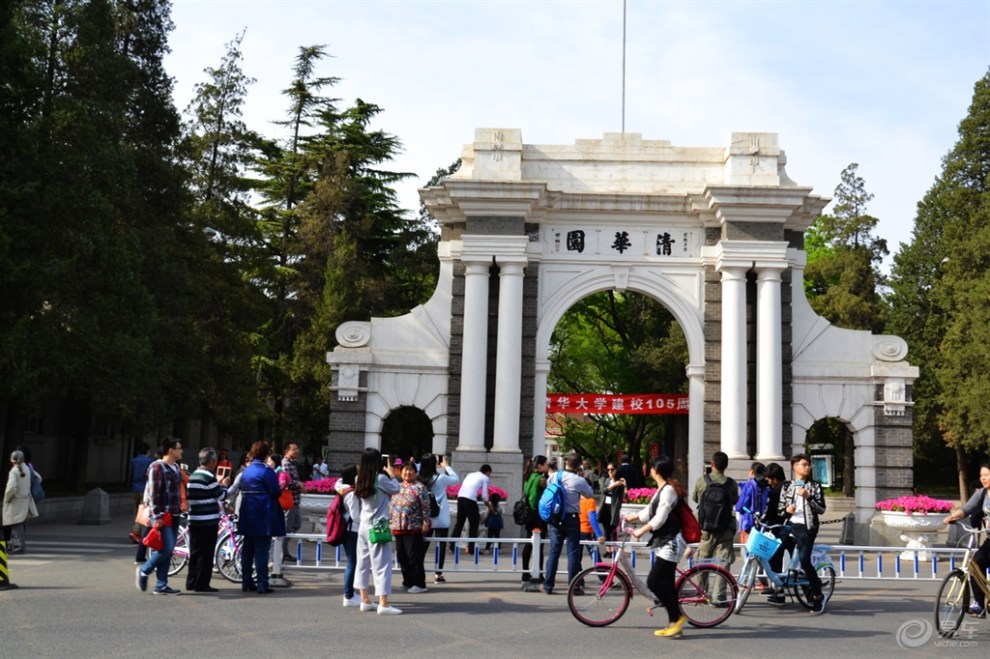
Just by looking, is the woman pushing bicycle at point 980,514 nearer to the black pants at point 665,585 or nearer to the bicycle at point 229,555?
the black pants at point 665,585

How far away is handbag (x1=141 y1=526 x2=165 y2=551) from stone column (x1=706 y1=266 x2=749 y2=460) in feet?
39.2

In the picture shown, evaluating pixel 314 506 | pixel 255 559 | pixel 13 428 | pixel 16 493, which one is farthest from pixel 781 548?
pixel 13 428

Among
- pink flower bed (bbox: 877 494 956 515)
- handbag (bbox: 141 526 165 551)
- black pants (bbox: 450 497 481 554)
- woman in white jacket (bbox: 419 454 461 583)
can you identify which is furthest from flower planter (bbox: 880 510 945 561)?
handbag (bbox: 141 526 165 551)

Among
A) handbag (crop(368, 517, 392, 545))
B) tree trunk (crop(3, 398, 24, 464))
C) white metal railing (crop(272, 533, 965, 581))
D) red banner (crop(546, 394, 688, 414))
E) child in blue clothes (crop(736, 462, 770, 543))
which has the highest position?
red banner (crop(546, 394, 688, 414))

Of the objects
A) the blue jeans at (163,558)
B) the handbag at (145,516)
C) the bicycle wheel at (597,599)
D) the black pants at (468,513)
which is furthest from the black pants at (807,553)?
the handbag at (145,516)

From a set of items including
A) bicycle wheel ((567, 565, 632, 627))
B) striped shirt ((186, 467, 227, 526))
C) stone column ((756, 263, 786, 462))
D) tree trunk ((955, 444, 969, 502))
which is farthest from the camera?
tree trunk ((955, 444, 969, 502))

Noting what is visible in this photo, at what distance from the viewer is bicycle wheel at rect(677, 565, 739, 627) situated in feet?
29.3

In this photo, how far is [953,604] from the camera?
28.1 feet

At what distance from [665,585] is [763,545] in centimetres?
180

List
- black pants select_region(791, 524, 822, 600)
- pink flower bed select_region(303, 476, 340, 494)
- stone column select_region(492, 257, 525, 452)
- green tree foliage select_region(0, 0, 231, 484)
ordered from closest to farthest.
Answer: black pants select_region(791, 524, 822, 600), pink flower bed select_region(303, 476, 340, 494), green tree foliage select_region(0, 0, 231, 484), stone column select_region(492, 257, 525, 452)

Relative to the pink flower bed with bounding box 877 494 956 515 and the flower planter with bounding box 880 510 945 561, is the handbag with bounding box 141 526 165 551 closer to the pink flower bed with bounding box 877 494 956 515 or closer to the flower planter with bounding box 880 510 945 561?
the flower planter with bounding box 880 510 945 561

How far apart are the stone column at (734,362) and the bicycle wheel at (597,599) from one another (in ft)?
35.3

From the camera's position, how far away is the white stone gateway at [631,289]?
19.7 metres

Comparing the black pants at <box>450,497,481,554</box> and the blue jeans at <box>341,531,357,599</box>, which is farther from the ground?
the black pants at <box>450,497,481,554</box>
